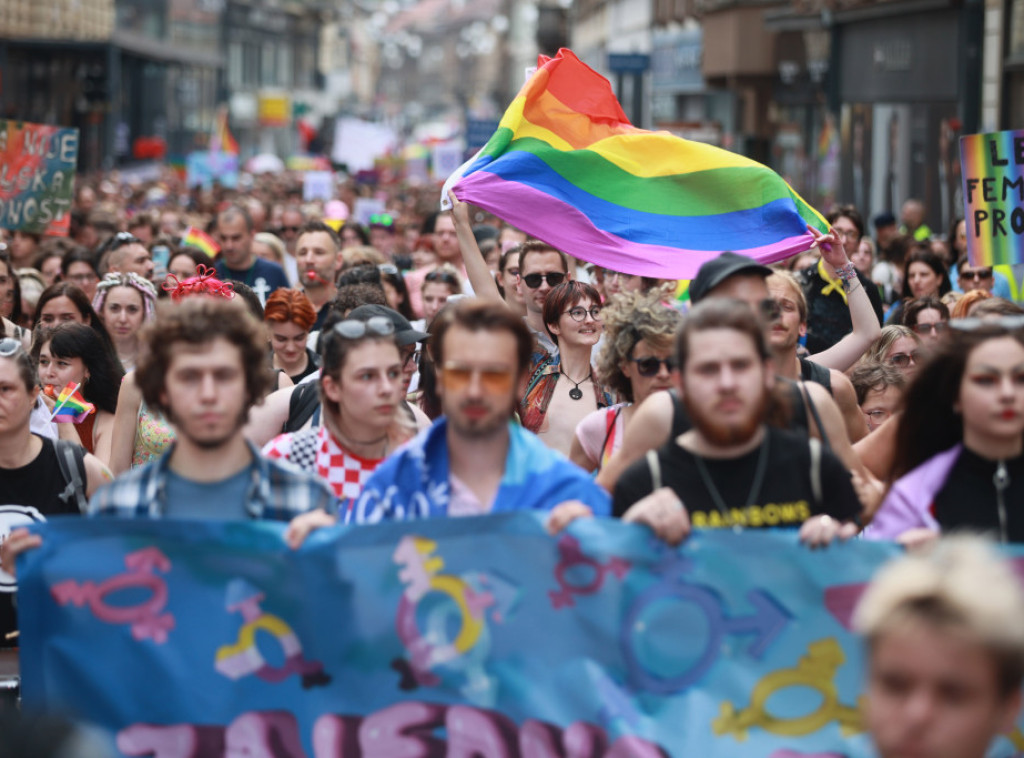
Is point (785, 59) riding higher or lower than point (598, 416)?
higher

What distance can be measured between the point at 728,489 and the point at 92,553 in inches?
66.0

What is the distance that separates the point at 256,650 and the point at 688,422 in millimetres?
1314

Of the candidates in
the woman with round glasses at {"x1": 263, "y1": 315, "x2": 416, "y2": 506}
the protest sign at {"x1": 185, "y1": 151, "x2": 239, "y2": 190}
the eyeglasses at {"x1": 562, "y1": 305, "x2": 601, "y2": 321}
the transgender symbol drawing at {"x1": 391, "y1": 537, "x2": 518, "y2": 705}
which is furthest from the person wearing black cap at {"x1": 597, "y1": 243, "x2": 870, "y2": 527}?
the protest sign at {"x1": 185, "y1": 151, "x2": 239, "y2": 190}

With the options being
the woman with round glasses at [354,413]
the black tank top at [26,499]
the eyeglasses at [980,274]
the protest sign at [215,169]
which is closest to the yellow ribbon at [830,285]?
the eyeglasses at [980,274]

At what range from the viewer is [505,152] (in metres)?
7.90

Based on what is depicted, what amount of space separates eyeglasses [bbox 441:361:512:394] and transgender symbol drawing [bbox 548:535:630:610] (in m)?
0.44

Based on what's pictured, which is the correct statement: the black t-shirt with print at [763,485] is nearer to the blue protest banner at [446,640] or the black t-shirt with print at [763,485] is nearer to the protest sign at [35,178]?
the blue protest banner at [446,640]

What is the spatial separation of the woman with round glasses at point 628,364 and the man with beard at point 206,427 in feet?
5.01

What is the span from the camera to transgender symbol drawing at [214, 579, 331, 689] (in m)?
4.10

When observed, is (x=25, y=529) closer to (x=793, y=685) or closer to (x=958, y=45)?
(x=793, y=685)

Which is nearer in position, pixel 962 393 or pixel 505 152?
pixel 962 393

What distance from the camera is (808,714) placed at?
12.8 ft

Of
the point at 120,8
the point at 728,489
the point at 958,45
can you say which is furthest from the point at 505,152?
the point at 120,8

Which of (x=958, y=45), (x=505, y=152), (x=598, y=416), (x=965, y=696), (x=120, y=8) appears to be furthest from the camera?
(x=120, y=8)
